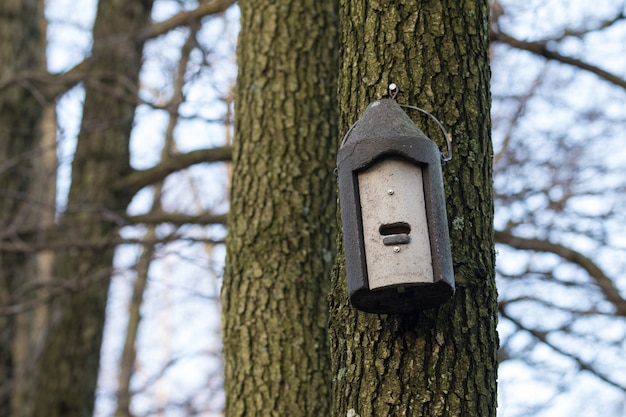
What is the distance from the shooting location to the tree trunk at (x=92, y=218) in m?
7.31

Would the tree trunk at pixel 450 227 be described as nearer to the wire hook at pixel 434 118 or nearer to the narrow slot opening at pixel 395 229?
the wire hook at pixel 434 118

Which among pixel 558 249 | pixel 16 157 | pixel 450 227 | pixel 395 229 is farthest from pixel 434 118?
pixel 16 157

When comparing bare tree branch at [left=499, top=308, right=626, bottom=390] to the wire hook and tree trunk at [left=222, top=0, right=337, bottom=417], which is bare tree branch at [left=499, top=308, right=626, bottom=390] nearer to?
tree trunk at [left=222, top=0, right=337, bottom=417]

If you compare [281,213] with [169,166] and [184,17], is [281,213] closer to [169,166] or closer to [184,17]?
[169,166]

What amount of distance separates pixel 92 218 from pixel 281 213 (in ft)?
11.7

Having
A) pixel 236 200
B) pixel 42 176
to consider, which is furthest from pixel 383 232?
pixel 42 176

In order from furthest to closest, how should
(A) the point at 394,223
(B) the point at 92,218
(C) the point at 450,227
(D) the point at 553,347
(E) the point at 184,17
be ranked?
(E) the point at 184,17 < (B) the point at 92,218 < (D) the point at 553,347 < (C) the point at 450,227 < (A) the point at 394,223

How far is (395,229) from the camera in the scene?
8.27 feet

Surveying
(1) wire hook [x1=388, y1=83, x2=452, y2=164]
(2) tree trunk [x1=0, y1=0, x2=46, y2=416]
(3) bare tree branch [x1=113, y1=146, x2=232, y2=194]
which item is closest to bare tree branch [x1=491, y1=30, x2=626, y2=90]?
(3) bare tree branch [x1=113, y1=146, x2=232, y2=194]

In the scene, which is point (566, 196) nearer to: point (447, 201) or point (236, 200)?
point (236, 200)

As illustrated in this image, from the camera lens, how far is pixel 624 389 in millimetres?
5738

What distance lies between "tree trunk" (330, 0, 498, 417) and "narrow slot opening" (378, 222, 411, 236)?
0.26 meters

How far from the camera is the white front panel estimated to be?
2.45 m

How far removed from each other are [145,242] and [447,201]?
4310 mm
